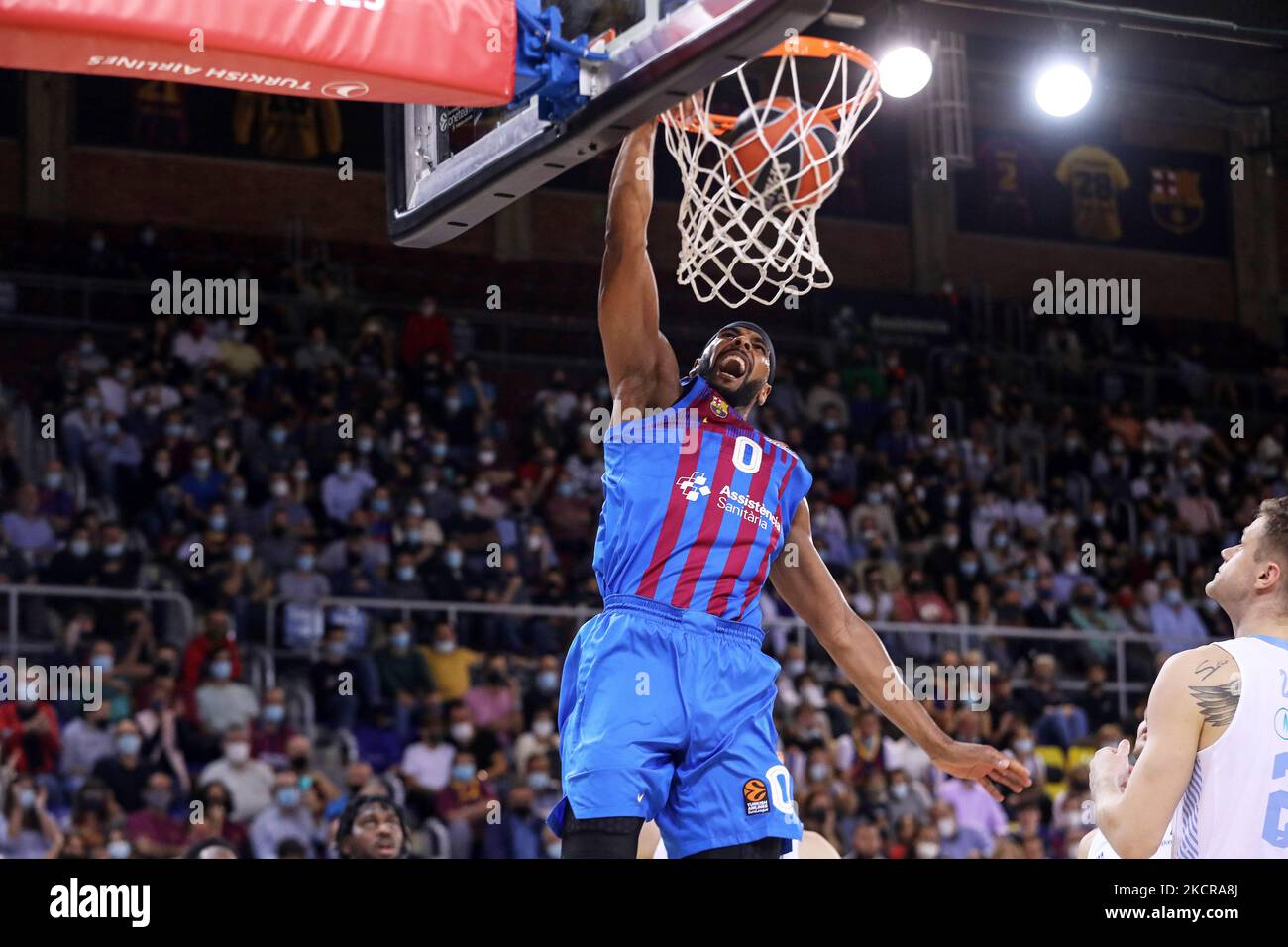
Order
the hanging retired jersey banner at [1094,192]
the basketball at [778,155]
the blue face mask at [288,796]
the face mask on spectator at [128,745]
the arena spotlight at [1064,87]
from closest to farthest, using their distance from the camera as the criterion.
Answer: the basketball at [778,155], the face mask on spectator at [128,745], the blue face mask at [288,796], the arena spotlight at [1064,87], the hanging retired jersey banner at [1094,192]

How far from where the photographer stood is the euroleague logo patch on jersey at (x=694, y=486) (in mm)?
4836

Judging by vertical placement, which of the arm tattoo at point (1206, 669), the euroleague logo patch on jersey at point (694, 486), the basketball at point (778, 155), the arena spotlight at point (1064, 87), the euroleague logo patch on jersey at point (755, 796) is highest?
the arena spotlight at point (1064, 87)

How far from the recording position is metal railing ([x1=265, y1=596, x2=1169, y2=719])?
11.8 m

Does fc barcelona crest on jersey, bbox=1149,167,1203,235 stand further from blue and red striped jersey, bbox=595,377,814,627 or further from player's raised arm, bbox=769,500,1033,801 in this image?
blue and red striped jersey, bbox=595,377,814,627

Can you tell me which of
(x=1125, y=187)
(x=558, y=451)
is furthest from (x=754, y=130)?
(x=1125, y=187)

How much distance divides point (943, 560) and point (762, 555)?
10160 mm

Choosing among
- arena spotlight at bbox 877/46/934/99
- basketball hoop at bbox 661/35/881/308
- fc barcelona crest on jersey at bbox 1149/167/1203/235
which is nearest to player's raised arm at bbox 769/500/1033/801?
basketball hoop at bbox 661/35/881/308

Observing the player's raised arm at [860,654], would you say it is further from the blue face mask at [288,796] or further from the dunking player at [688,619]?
the blue face mask at [288,796]

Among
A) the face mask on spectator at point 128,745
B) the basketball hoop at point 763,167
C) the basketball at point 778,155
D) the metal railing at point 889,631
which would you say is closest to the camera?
the basketball hoop at point 763,167

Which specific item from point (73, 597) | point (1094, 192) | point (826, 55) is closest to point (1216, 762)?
point (826, 55)

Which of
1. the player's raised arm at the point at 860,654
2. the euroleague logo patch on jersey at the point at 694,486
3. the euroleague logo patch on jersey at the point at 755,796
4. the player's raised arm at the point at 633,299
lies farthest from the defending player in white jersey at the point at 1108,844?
the player's raised arm at the point at 633,299

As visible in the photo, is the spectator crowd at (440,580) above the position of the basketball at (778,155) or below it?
below

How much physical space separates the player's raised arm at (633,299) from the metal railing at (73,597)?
6989 mm

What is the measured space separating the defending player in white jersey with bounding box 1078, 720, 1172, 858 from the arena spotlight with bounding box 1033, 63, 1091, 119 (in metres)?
8.37
